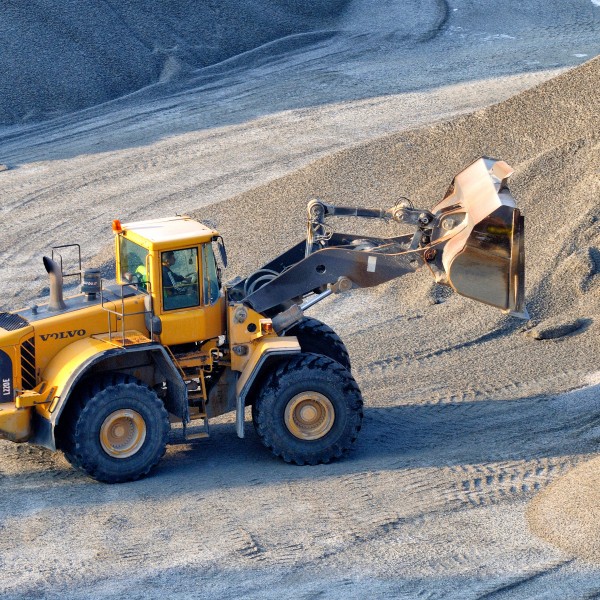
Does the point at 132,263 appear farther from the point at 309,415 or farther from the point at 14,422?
the point at 309,415

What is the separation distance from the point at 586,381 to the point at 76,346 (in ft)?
20.3

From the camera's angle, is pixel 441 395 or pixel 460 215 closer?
pixel 460 215

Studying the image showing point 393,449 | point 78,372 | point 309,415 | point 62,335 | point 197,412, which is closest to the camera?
point 78,372

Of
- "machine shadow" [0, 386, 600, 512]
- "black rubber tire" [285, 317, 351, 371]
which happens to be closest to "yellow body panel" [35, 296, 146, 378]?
"machine shadow" [0, 386, 600, 512]

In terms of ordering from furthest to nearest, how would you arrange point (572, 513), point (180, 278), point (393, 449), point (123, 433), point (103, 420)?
1. point (393, 449)
2. point (180, 278)
3. point (123, 433)
4. point (103, 420)
5. point (572, 513)

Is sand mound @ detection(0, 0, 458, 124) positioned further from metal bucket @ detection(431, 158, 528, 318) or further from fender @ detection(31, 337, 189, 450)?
metal bucket @ detection(431, 158, 528, 318)

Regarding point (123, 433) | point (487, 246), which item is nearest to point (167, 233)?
point (123, 433)

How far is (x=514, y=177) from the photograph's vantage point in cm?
1780

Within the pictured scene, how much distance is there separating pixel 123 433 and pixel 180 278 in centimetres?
163

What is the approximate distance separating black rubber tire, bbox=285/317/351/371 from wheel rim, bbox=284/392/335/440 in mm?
1207

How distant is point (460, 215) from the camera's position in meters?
11.5

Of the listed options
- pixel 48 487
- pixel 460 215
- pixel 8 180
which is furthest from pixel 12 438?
pixel 8 180

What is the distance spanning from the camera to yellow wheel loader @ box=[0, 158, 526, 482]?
10945 millimetres

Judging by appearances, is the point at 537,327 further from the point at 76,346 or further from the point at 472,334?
the point at 76,346
